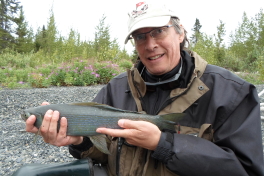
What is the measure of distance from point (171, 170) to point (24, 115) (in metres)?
1.52

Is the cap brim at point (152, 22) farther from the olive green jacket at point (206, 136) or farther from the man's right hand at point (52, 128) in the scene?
the man's right hand at point (52, 128)

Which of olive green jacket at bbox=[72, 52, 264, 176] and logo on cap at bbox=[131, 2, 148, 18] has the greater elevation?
logo on cap at bbox=[131, 2, 148, 18]

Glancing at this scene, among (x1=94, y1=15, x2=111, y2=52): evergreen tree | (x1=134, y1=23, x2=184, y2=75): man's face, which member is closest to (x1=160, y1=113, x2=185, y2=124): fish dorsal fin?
(x1=134, y1=23, x2=184, y2=75): man's face

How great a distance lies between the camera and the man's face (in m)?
2.11

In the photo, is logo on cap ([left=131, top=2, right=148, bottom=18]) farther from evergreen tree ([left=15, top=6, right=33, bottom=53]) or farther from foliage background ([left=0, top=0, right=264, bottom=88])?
evergreen tree ([left=15, top=6, right=33, bottom=53])

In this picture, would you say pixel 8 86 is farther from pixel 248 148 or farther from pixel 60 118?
pixel 248 148

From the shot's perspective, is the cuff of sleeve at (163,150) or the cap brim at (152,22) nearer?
the cuff of sleeve at (163,150)

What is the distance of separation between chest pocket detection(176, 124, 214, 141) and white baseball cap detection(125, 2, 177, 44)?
0.96m

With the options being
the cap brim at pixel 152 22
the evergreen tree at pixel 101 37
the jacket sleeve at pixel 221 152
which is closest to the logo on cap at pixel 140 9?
the cap brim at pixel 152 22

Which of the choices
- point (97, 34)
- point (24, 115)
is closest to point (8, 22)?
point (97, 34)

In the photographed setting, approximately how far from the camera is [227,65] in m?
26.0

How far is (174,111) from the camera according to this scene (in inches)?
76.5

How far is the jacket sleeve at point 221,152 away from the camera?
168cm

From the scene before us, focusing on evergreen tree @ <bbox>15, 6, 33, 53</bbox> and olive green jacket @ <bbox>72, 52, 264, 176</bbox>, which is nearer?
olive green jacket @ <bbox>72, 52, 264, 176</bbox>
